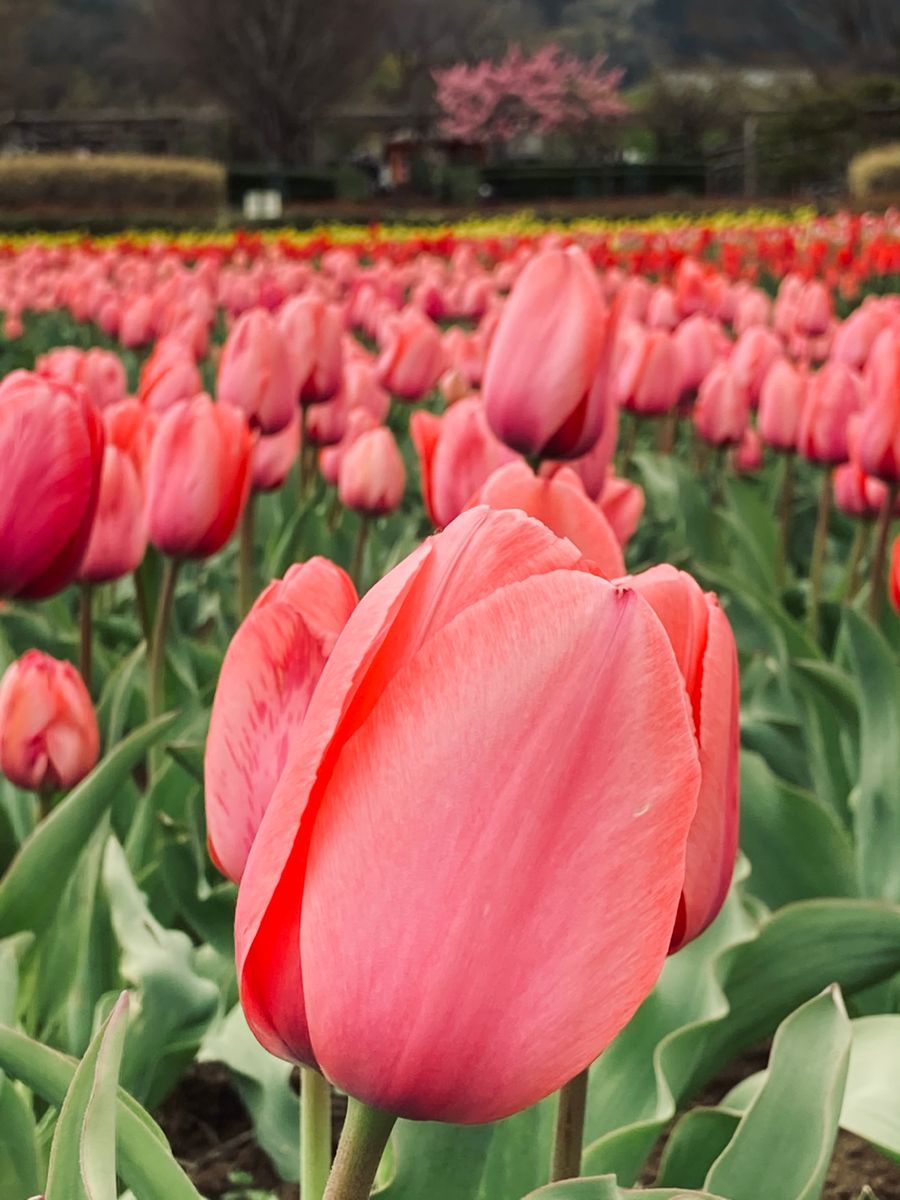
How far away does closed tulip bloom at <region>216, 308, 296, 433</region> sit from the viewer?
81.8 inches

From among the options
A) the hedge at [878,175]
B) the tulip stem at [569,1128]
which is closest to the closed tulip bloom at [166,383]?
the tulip stem at [569,1128]

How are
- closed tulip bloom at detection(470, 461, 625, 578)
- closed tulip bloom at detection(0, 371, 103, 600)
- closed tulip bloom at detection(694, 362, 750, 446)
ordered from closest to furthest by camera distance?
closed tulip bloom at detection(470, 461, 625, 578), closed tulip bloom at detection(0, 371, 103, 600), closed tulip bloom at detection(694, 362, 750, 446)

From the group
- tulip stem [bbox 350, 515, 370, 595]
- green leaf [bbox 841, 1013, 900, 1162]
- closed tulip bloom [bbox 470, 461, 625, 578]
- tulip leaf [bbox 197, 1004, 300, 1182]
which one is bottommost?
tulip leaf [bbox 197, 1004, 300, 1182]

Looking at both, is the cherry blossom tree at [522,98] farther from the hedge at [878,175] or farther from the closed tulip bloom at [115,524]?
the closed tulip bloom at [115,524]

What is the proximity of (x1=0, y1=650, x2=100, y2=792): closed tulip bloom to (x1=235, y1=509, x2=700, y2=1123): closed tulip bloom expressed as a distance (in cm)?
82

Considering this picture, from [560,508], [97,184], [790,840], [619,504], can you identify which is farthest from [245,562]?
[97,184]

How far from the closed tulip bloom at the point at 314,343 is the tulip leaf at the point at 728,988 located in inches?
54.5

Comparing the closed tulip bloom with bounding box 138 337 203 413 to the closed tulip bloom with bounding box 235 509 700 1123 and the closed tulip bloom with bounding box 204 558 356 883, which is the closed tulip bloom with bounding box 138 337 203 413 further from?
the closed tulip bloom with bounding box 235 509 700 1123

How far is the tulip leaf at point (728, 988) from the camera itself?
3.67ft

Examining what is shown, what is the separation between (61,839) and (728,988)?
549mm

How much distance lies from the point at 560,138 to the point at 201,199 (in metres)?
37.2

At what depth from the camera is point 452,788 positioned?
50cm

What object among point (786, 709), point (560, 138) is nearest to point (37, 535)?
point (786, 709)

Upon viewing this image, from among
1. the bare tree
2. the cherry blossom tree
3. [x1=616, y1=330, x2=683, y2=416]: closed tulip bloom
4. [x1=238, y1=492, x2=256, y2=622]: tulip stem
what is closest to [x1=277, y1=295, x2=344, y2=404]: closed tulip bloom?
[x1=238, y1=492, x2=256, y2=622]: tulip stem
